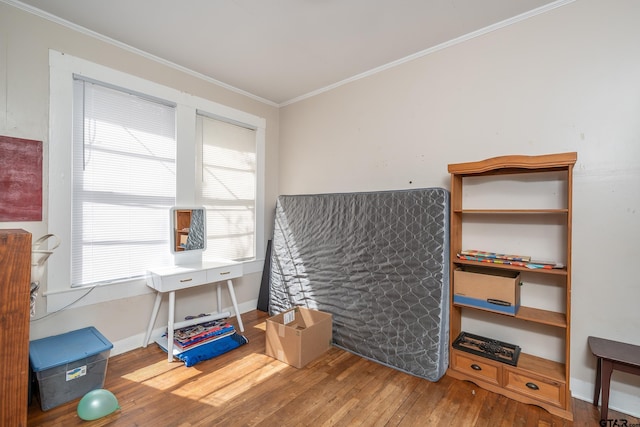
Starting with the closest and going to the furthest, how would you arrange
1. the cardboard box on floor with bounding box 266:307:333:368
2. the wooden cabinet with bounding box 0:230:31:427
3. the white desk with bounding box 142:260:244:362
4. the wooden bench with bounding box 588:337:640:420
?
the wooden cabinet with bounding box 0:230:31:427, the wooden bench with bounding box 588:337:640:420, the cardboard box on floor with bounding box 266:307:333:368, the white desk with bounding box 142:260:244:362

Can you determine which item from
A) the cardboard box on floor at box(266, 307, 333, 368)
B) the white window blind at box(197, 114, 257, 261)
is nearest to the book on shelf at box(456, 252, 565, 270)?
the cardboard box on floor at box(266, 307, 333, 368)

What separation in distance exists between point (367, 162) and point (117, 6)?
2.37 metres

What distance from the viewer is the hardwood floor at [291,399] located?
1.83 metres

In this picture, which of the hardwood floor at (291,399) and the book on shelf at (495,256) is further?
the book on shelf at (495,256)

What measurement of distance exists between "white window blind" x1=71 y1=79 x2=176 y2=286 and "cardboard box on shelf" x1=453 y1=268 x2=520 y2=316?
105 inches

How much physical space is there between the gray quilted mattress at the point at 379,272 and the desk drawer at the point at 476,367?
3.8 inches

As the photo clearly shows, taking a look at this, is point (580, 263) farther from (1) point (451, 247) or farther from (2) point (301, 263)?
(2) point (301, 263)

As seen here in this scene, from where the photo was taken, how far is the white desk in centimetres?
258

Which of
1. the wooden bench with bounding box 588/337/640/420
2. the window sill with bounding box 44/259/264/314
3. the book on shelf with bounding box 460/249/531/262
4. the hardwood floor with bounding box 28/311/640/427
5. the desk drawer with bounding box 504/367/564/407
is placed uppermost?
the book on shelf with bounding box 460/249/531/262

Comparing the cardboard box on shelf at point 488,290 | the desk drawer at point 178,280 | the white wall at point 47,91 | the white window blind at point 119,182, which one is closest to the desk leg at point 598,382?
the cardboard box on shelf at point 488,290

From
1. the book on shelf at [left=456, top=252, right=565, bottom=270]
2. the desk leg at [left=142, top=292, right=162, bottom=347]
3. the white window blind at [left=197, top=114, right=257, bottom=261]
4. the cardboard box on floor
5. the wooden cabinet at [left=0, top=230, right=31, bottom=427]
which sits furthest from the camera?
the white window blind at [left=197, top=114, right=257, bottom=261]

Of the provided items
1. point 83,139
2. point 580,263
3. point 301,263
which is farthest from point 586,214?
point 83,139

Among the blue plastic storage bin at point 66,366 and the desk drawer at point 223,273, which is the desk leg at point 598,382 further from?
the blue plastic storage bin at point 66,366

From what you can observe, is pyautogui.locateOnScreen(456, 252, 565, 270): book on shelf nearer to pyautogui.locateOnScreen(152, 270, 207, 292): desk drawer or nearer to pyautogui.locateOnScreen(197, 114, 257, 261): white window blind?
pyautogui.locateOnScreen(152, 270, 207, 292): desk drawer
